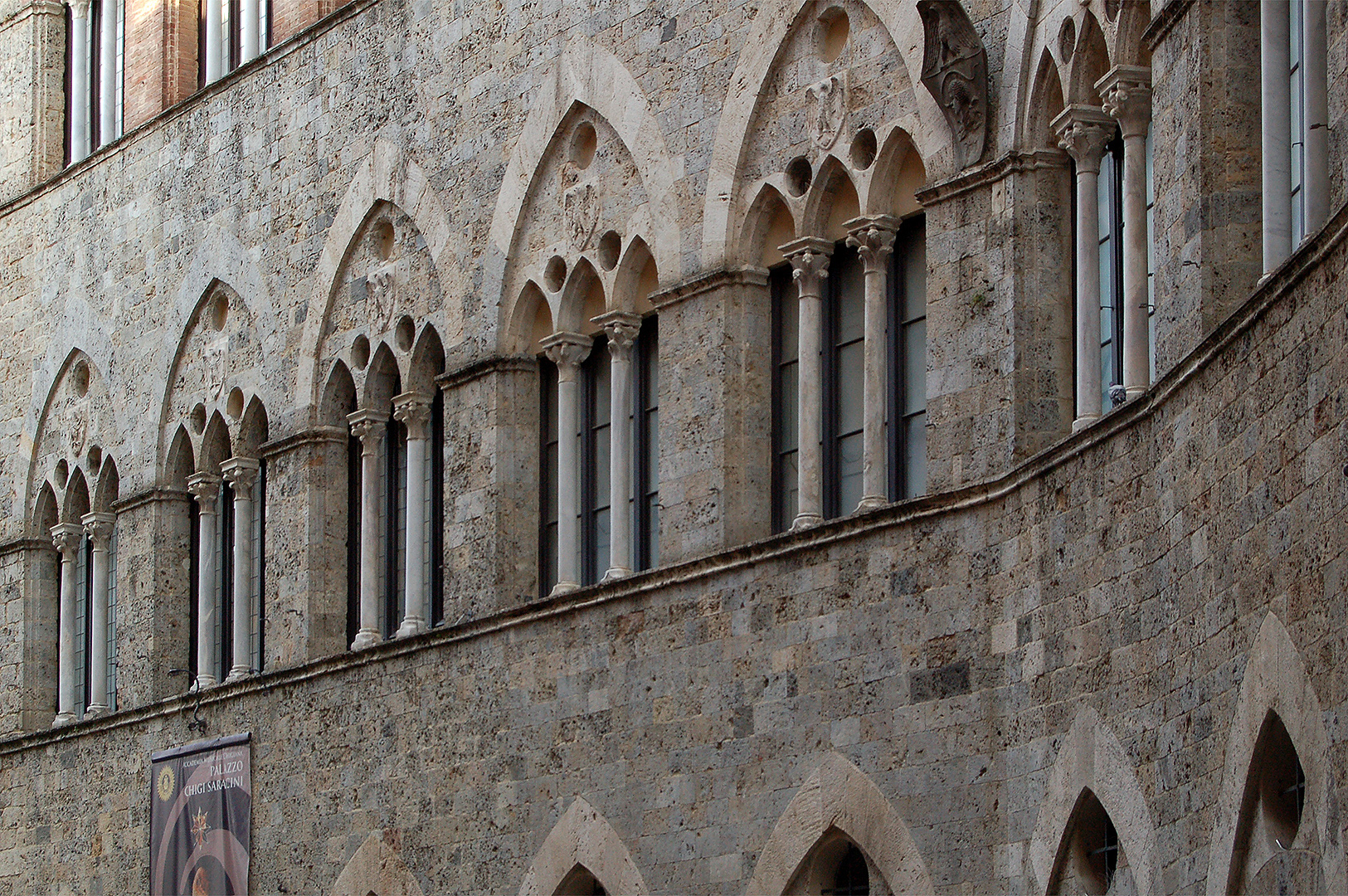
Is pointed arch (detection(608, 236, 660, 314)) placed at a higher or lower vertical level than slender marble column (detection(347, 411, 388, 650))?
higher

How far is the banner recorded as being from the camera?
17375 mm

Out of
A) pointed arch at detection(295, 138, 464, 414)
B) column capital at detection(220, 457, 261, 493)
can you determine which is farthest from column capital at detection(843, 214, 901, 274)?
column capital at detection(220, 457, 261, 493)

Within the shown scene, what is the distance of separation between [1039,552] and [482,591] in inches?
191

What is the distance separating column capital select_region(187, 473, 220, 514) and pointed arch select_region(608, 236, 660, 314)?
4899 mm

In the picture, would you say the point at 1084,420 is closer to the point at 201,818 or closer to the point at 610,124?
the point at 610,124

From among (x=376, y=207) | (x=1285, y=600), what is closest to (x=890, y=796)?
(x=1285, y=600)

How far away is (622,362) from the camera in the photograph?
14852mm

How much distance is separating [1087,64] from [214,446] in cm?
893

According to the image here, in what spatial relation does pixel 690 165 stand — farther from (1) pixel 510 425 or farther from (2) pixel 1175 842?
(2) pixel 1175 842

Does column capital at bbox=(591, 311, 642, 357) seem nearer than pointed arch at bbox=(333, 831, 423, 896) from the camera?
Yes

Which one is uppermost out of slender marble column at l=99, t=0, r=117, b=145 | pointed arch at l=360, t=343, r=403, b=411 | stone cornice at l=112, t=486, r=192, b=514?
slender marble column at l=99, t=0, r=117, b=145

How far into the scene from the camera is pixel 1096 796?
427 inches

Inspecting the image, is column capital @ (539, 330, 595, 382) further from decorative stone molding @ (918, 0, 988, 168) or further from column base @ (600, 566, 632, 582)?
decorative stone molding @ (918, 0, 988, 168)

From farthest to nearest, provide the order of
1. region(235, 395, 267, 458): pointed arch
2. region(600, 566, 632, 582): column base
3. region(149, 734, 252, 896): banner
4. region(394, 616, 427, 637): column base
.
→ region(235, 395, 267, 458): pointed arch, region(149, 734, 252, 896): banner, region(394, 616, 427, 637): column base, region(600, 566, 632, 582): column base
